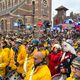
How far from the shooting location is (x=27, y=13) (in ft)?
194

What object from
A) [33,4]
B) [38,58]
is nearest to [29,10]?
[33,4]

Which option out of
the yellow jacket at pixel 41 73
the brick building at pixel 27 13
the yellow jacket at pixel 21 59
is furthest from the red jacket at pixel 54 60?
the brick building at pixel 27 13

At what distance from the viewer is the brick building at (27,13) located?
57.2 meters

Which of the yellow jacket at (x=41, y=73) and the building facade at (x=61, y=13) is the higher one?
the building facade at (x=61, y=13)

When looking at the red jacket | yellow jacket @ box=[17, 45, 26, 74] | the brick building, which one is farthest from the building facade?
the red jacket

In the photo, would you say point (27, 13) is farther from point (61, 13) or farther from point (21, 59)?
point (21, 59)

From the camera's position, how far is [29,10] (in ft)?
196

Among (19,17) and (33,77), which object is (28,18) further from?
(33,77)

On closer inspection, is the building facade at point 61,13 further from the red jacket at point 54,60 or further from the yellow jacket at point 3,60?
the yellow jacket at point 3,60

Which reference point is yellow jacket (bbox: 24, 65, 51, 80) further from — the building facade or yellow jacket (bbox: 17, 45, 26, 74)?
the building facade

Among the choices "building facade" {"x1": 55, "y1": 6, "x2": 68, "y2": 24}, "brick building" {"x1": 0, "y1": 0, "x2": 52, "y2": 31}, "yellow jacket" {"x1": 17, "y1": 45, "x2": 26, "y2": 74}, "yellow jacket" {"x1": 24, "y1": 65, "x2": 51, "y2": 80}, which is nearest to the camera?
"yellow jacket" {"x1": 24, "y1": 65, "x2": 51, "y2": 80}

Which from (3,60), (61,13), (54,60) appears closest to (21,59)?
(3,60)

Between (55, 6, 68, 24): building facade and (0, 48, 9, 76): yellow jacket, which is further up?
(55, 6, 68, 24): building facade

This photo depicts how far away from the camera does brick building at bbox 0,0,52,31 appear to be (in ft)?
188
